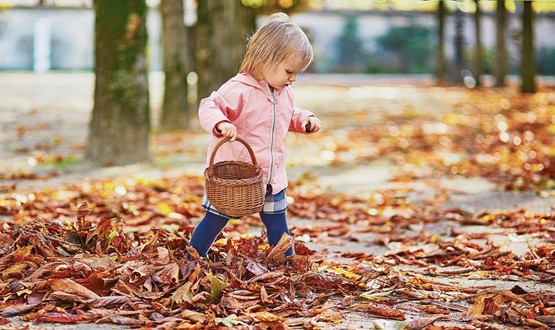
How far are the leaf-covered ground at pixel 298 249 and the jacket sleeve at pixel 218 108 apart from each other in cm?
75

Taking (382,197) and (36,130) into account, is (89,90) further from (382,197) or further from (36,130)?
(382,197)

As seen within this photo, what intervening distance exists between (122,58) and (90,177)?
147 cm

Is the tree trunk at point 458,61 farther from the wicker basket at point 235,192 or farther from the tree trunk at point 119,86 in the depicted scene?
the wicker basket at point 235,192

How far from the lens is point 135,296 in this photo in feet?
15.2

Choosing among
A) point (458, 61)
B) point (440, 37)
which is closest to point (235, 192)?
point (440, 37)

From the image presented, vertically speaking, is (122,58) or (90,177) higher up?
(122,58)

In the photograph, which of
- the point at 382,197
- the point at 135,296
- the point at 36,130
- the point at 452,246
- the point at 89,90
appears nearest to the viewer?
the point at 135,296

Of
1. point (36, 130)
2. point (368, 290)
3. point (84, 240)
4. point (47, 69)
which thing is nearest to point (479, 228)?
point (368, 290)

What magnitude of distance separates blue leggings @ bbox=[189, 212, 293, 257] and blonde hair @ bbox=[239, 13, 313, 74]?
0.84 m

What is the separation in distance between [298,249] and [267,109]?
1175 millimetres

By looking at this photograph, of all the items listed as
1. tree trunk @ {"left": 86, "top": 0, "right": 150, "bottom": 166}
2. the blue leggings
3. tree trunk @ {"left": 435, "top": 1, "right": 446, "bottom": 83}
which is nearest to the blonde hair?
the blue leggings

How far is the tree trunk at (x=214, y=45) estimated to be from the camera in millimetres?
16078

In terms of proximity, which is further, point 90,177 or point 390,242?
point 90,177

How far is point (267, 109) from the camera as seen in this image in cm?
521
